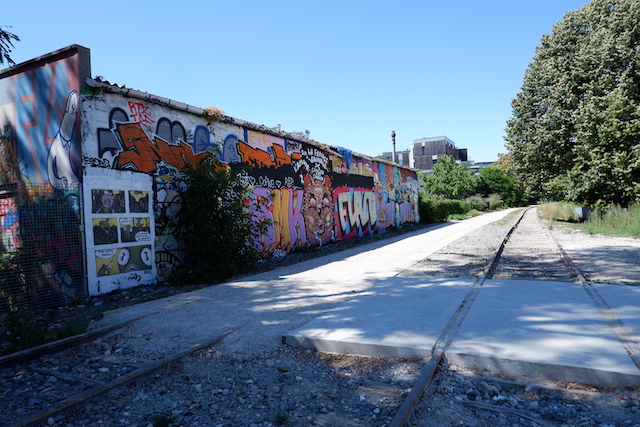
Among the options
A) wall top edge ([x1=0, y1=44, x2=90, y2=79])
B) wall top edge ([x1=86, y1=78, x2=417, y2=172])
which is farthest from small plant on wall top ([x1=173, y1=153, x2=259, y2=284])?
wall top edge ([x1=0, y1=44, x2=90, y2=79])

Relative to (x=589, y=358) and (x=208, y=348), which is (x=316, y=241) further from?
(x=589, y=358)

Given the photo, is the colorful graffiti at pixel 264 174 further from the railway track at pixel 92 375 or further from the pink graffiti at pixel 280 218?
the railway track at pixel 92 375

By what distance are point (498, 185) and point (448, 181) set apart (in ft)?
91.0

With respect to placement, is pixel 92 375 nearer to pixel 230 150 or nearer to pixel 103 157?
pixel 103 157

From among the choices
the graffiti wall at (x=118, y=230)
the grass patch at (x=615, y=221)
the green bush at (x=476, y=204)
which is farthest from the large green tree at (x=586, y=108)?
the green bush at (x=476, y=204)

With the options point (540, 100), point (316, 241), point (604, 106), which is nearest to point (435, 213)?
point (540, 100)

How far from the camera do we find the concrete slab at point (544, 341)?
321 centimetres

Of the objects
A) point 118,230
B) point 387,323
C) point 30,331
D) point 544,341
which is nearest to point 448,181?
point 118,230

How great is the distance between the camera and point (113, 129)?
25.2 feet

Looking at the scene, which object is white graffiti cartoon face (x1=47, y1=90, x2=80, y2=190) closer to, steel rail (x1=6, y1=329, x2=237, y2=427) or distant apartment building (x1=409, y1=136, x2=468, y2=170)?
steel rail (x1=6, y1=329, x2=237, y2=427)

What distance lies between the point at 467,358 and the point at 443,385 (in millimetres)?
472

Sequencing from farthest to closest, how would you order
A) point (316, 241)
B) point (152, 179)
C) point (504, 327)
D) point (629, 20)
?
point (629, 20), point (316, 241), point (152, 179), point (504, 327)

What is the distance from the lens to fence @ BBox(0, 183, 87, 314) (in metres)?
5.98

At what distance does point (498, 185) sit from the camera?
68938 millimetres
